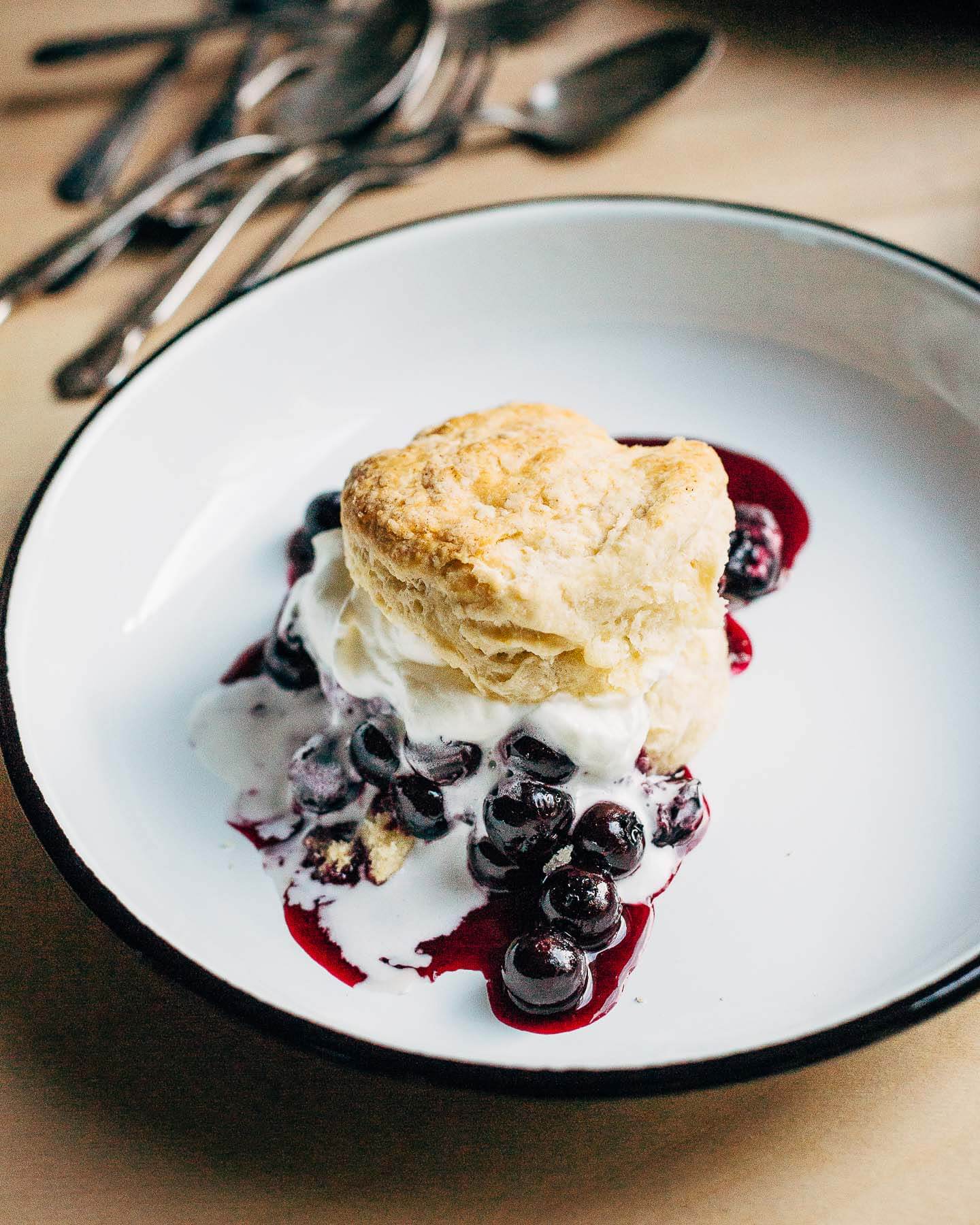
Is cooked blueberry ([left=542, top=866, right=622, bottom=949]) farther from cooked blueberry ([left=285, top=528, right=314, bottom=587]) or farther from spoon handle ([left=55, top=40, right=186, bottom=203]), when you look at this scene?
spoon handle ([left=55, top=40, right=186, bottom=203])

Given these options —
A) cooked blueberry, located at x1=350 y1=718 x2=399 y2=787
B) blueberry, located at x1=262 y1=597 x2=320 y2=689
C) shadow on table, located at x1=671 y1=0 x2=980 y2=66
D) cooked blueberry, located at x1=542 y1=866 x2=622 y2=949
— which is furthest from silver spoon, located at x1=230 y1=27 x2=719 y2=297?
cooked blueberry, located at x1=542 y1=866 x2=622 y2=949

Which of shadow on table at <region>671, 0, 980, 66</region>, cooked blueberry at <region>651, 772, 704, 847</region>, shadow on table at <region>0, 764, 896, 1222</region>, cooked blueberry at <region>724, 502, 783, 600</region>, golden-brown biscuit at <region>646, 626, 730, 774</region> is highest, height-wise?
shadow on table at <region>671, 0, 980, 66</region>

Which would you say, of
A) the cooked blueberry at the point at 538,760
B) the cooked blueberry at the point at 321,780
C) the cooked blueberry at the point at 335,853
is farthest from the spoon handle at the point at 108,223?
the cooked blueberry at the point at 538,760

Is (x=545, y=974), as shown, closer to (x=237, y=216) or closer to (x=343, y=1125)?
(x=343, y=1125)

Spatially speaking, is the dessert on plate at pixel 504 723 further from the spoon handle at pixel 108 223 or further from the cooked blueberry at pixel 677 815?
the spoon handle at pixel 108 223

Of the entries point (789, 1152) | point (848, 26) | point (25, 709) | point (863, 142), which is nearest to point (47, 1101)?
point (25, 709)

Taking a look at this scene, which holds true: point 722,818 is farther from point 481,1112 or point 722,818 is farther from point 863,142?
point 863,142
